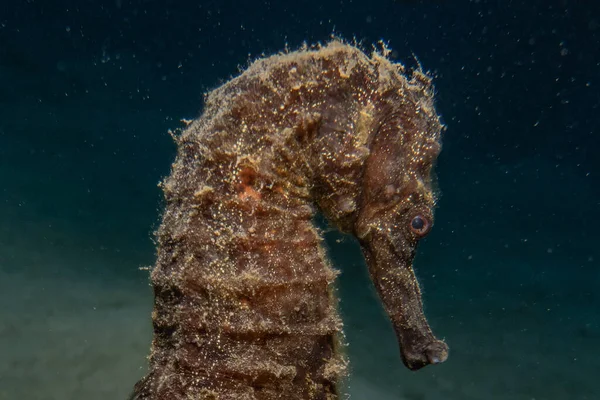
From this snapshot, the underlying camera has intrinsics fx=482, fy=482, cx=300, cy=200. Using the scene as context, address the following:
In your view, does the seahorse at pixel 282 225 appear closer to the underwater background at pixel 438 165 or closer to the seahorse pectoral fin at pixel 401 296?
the seahorse pectoral fin at pixel 401 296

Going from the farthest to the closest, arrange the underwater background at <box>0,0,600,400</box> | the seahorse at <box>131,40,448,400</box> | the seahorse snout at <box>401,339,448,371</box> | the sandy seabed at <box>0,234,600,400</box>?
1. the underwater background at <box>0,0,600,400</box>
2. the sandy seabed at <box>0,234,600,400</box>
3. the seahorse snout at <box>401,339,448,371</box>
4. the seahorse at <box>131,40,448,400</box>

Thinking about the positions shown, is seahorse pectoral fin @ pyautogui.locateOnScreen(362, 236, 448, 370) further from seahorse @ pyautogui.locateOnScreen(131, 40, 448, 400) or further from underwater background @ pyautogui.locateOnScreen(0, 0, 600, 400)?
underwater background @ pyautogui.locateOnScreen(0, 0, 600, 400)

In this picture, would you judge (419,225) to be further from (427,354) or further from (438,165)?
(438,165)

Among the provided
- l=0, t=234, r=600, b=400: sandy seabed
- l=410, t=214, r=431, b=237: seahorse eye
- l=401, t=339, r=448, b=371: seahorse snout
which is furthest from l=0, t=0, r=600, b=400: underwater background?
l=410, t=214, r=431, b=237: seahorse eye

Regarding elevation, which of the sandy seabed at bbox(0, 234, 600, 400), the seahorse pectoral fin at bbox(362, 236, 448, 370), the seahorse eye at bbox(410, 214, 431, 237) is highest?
the sandy seabed at bbox(0, 234, 600, 400)

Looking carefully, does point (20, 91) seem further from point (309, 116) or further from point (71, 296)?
point (309, 116)

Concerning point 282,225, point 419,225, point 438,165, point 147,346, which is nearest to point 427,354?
point 419,225

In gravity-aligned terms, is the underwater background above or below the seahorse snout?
above
